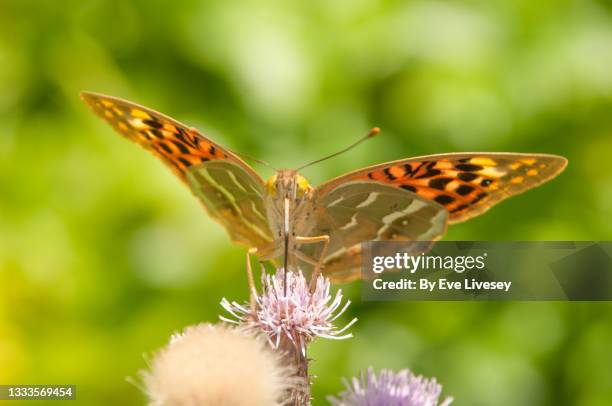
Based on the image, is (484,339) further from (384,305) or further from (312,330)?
(312,330)

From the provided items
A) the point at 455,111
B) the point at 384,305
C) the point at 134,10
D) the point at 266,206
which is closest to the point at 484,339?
the point at 384,305

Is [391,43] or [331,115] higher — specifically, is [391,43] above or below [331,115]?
above

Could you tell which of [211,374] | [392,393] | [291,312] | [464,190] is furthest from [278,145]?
[211,374]

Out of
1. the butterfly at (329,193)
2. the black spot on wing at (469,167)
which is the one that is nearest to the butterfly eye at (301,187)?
the butterfly at (329,193)

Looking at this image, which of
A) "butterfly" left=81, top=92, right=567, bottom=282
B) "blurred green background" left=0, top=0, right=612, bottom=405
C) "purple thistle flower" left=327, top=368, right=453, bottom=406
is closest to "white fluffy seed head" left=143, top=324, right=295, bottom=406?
"purple thistle flower" left=327, top=368, right=453, bottom=406

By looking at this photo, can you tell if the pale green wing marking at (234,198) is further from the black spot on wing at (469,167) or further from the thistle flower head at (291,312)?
the black spot on wing at (469,167)

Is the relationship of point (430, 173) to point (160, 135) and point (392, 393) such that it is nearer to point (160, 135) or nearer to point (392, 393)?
point (392, 393)

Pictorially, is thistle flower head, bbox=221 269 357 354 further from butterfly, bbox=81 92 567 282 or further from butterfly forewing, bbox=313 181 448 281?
butterfly forewing, bbox=313 181 448 281
